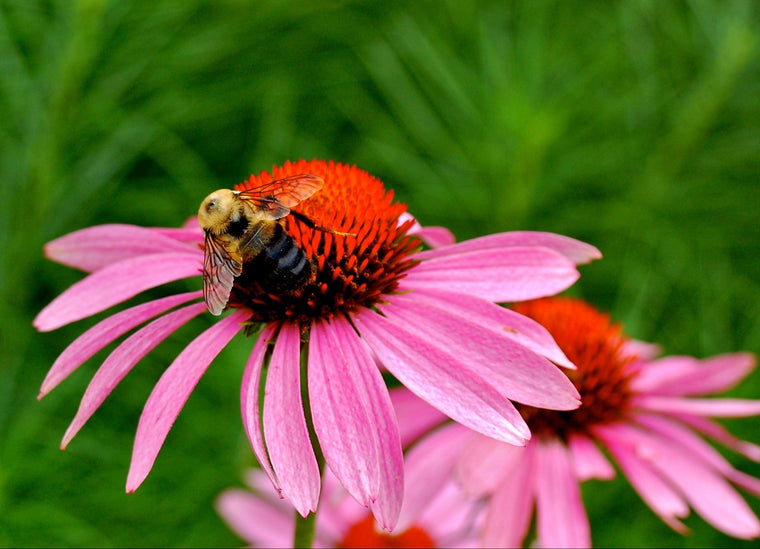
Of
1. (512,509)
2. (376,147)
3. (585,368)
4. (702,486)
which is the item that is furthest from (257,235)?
(376,147)

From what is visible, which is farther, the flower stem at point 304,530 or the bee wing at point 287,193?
the bee wing at point 287,193

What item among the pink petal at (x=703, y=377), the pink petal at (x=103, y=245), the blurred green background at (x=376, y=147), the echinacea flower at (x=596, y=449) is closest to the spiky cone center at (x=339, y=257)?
the pink petal at (x=103, y=245)

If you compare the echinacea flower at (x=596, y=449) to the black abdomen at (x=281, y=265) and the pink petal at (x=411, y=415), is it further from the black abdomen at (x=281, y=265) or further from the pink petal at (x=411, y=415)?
the black abdomen at (x=281, y=265)

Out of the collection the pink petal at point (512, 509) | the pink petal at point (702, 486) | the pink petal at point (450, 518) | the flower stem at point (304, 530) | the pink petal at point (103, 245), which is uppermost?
the pink petal at point (103, 245)

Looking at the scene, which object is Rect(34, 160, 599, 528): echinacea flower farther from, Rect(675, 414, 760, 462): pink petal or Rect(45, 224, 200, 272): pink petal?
Rect(675, 414, 760, 462): pink petal

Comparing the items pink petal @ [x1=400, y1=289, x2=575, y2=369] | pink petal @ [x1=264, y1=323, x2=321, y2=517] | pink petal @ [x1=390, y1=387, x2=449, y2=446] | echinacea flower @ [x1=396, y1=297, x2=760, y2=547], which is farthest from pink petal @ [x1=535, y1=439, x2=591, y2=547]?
pink petal @ [x1=264, y1=323, x2=321, y2=517]

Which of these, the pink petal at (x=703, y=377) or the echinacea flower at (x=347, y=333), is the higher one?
the echinacea flower at (x=347, y=333)
